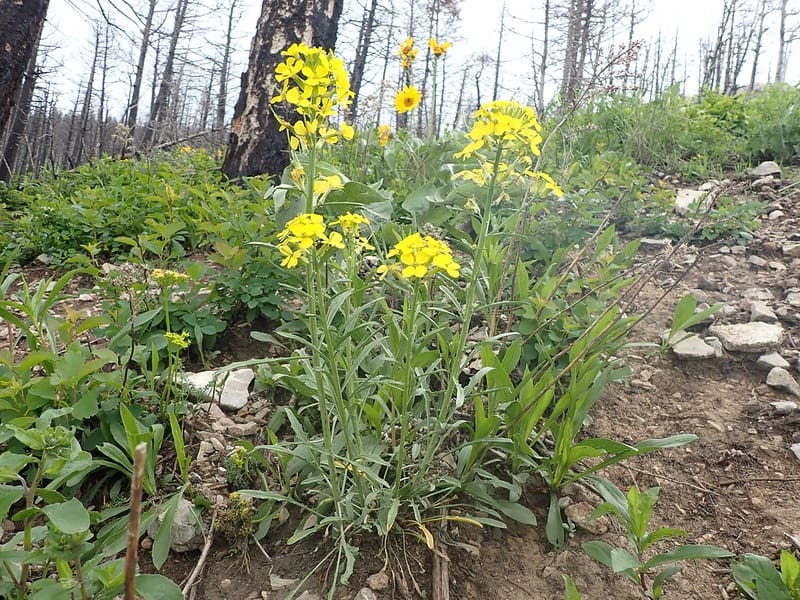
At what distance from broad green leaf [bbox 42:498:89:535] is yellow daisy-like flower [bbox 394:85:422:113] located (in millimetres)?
1963

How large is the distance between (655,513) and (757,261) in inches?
75.7


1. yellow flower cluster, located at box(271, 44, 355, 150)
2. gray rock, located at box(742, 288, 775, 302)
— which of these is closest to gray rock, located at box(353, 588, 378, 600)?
yellow flower cluster, located at box(271, 44, 355, 150)

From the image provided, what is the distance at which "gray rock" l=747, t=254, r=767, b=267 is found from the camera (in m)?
2.70

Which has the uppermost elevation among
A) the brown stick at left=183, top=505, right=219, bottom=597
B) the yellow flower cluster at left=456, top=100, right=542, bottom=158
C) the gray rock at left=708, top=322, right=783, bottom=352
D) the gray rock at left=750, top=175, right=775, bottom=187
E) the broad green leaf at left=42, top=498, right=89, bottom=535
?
the gray rock at left=750, top=175, right=775, bottom=187

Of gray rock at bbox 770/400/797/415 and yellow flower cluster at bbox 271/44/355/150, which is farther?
gray rock at bbox 770/400/797/415

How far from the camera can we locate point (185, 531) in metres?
1.29

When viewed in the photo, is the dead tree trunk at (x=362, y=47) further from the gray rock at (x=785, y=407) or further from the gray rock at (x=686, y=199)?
the gray rock at (x=785, y=407)

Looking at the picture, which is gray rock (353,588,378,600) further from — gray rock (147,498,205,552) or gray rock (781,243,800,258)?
gray rock (781,243,800,258)

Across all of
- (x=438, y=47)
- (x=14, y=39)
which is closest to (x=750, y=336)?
(x=438, y=47)

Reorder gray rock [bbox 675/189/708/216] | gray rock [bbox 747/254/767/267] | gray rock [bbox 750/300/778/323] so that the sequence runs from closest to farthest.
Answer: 1. gray rock [bbox 750/300/778/323]
2. gray rock [bbox 747/254/767/267]
3. gray rock [bbox 675/189/708/216]

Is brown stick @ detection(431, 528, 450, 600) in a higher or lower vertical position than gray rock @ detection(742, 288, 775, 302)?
lower

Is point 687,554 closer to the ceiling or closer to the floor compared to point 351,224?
closer to the floor

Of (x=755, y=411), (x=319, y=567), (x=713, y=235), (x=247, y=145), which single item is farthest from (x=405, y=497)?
(x=247, y=145)

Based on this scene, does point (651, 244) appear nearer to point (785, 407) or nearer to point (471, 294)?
point (785, 407)
